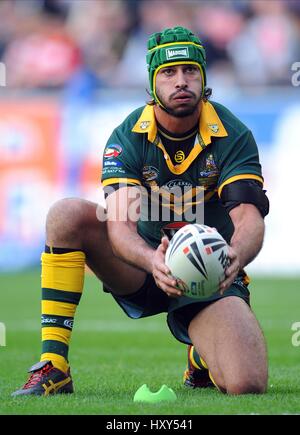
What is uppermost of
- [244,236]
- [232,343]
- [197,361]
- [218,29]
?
[218,29]

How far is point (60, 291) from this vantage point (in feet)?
19.9

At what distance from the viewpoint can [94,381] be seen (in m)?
6.57

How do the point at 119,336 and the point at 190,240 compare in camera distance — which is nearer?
the point at 190,240

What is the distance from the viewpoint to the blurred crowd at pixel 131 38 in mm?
19000

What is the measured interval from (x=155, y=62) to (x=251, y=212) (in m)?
1.06

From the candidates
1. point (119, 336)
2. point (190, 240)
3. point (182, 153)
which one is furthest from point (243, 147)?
point (119, 336)

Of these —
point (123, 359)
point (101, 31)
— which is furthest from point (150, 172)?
point (101, 31)

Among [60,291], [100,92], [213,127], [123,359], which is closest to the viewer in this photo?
[60,291]

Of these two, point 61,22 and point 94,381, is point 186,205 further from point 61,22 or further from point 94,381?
point 61,22

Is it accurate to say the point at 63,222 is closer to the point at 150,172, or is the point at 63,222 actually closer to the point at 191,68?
the point at 150,172

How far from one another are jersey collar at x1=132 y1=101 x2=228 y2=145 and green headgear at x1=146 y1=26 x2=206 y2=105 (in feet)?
0.49

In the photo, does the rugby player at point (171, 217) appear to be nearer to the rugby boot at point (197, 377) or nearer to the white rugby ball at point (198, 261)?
the rugby boot at point (197, 377)

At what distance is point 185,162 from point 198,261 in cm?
104
